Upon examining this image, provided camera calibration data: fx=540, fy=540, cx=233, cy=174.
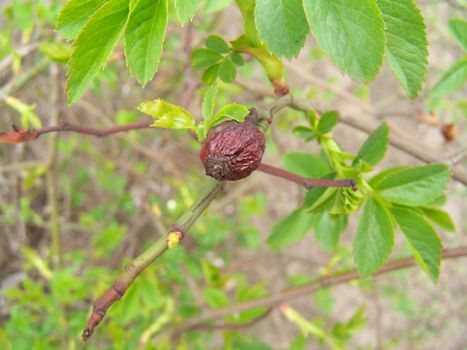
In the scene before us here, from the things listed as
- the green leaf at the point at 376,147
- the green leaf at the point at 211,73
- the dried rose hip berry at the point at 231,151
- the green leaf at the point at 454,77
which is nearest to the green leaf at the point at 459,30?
the green leaf at the point at 454,77

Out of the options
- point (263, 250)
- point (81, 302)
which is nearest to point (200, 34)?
point (81, 302)

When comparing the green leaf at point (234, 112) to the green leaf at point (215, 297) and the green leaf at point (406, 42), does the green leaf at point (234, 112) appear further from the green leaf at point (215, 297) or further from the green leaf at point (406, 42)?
the green leaf at point (215, 297)

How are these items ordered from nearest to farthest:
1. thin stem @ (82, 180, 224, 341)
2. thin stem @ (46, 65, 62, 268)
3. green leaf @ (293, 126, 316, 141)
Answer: thin stem @ (82, 180, 224, 341), green leaf @ (293, 126, 316, 141), thin stem @ (46, 65, 62, 268)

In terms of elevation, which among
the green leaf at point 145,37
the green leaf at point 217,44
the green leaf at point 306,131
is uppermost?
the green leaf at point 145,37

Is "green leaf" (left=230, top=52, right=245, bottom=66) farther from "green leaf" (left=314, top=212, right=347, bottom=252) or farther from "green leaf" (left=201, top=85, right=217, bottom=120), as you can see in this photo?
"green leaf" (left=314, top=212, right=347, bottom=252)

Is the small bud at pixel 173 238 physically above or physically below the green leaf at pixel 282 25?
below

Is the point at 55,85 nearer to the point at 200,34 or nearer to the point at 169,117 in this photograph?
the point at 200,34

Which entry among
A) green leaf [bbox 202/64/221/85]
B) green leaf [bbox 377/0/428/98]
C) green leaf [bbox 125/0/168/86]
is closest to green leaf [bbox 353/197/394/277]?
green leaf [bbox 377/0/428/98]
